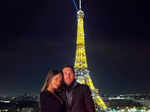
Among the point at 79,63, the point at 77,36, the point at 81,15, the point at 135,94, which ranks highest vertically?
the point at 81,15

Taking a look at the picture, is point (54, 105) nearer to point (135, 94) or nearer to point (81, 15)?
point (81, 15)

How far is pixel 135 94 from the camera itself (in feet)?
401

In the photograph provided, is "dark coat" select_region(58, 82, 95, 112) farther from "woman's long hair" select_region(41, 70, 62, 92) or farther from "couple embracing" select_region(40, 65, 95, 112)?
"woman's long hair" select_region(41, 70, 62, 92)

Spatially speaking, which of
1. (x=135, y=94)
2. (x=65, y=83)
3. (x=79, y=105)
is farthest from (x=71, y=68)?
(x=135, y=94)

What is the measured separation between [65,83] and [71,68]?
17 cm

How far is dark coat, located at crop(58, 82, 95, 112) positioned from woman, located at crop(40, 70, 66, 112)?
0.31ft

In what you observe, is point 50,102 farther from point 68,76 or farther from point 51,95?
point 68,76

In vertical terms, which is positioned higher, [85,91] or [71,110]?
[85,91]

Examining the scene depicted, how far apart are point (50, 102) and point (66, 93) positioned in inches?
9.8

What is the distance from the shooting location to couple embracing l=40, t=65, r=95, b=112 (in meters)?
2.91

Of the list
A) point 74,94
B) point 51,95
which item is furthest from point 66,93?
point 51,95

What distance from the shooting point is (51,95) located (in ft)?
9.52

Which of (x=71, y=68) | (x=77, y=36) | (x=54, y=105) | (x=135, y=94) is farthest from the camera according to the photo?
A: (x=135, y=94)

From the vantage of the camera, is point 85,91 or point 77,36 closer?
point 85,91
